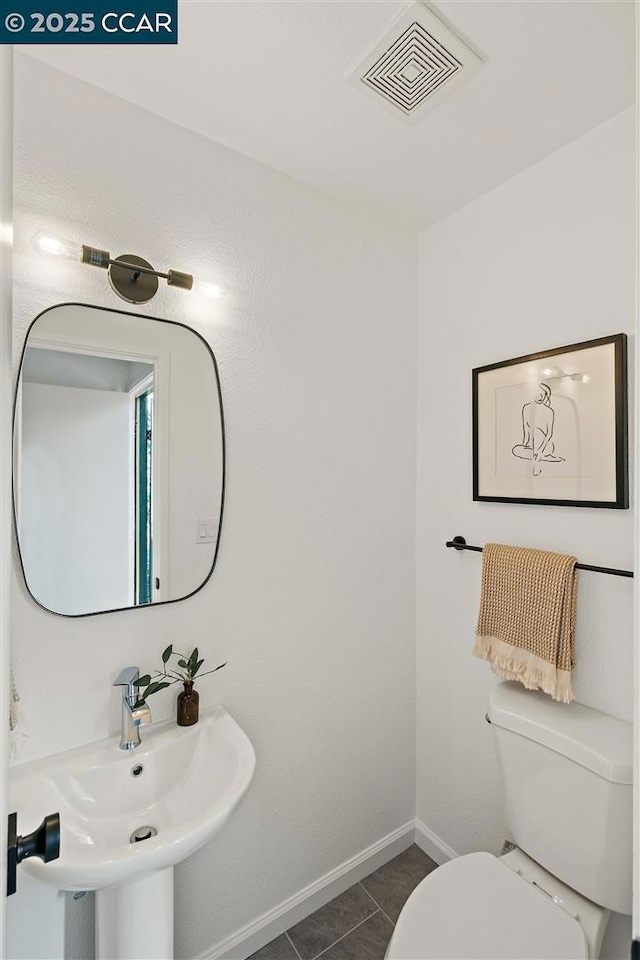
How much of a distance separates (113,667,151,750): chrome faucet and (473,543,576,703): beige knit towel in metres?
1.01

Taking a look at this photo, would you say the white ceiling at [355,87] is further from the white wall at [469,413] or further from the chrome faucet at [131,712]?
the chrome faucet at [131,712]

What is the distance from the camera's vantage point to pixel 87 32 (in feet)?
3.51

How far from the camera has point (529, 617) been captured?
4.70 feet

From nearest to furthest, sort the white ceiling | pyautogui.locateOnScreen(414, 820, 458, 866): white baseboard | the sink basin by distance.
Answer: the sink basin
the white ceiling
pyautogui.locateOnScreen(414, 820, 458, 866): white baseboard

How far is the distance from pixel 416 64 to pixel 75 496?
1.33 meters

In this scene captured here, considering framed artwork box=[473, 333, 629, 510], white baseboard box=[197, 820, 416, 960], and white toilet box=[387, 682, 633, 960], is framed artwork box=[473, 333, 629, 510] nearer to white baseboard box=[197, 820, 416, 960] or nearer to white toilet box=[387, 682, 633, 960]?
white toilet box=[387, 682, 633, 960]

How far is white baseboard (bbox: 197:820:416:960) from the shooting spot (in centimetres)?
147

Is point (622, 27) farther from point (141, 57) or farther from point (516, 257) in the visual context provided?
point (141, 57)

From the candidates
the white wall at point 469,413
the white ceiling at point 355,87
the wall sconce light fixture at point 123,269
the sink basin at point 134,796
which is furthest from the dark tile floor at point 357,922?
the white ceiling at point 355,87

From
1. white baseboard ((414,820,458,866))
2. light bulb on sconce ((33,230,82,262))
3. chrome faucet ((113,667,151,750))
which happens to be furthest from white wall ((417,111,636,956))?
light bulb on sconce ((33,230,82,262))

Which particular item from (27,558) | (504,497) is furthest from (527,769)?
(27,558)

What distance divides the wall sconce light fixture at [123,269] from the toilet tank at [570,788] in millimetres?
1500

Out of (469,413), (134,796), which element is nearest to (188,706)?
(134,796)

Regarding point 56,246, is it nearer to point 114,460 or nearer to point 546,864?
point 114,460
